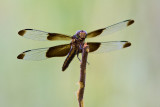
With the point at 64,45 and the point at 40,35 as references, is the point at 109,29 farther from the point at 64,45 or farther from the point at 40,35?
the point at 40,35

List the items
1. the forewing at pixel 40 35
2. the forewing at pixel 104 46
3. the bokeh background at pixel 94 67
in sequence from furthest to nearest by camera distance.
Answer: the bokeh background at pixel 94 67, the forewing at pixel 104 46, the forewing at pixel 40 35

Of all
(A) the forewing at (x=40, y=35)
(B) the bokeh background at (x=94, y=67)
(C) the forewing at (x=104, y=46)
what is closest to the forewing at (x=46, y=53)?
(A) the forewing at (x=40, y=35)

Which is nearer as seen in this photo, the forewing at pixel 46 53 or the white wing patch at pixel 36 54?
the forewing at pixel 46 53

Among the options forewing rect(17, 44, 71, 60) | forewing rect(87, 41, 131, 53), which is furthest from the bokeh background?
forewing rect(17, 44, 71, 60)

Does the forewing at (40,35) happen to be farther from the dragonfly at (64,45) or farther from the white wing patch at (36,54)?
the white wing patch at (36,54)

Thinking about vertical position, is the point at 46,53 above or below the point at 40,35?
below

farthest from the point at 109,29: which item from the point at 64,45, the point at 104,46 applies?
the point at 64,45

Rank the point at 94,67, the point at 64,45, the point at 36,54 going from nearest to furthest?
1. the point at 64,45
2. the point at 36,54
3. the point at 94,67
